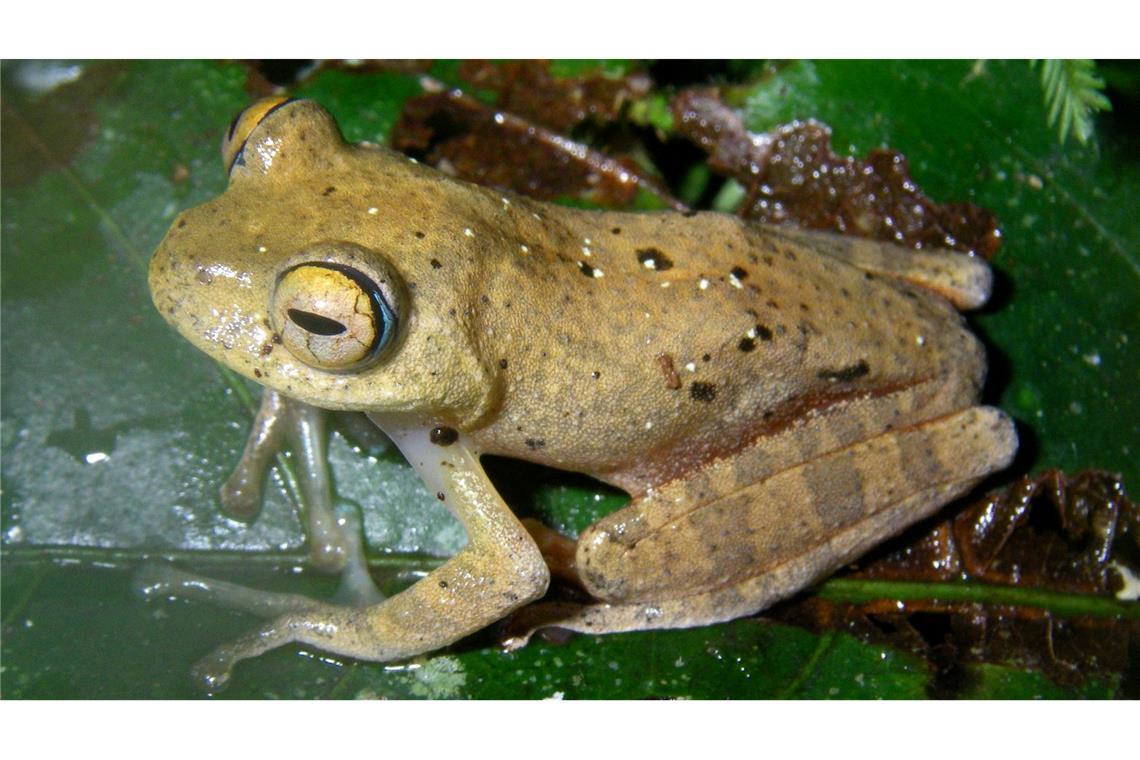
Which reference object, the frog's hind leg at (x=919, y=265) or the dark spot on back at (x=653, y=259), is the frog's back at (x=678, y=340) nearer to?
the dark spot on back at (x=653, y=259)

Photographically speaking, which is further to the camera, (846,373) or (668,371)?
(846,373)

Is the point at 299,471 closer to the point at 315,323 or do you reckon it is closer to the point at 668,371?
the point at 315,323

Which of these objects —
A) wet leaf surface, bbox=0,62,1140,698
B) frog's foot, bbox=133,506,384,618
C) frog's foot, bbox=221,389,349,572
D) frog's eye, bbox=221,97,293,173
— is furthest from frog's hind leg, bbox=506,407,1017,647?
frog's eye, bbox=221,97,293,173

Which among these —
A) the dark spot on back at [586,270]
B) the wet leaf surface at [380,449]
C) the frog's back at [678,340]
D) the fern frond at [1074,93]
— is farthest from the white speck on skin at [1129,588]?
the dark spot on back at [586,270]

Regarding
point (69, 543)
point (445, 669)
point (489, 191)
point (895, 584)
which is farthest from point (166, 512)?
point (895, 584)

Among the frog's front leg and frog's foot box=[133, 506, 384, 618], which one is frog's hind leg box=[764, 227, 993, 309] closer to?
the frog's front leg

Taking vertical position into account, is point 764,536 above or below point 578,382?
below

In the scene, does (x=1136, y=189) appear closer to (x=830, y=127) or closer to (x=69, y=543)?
(x=830, y=127)

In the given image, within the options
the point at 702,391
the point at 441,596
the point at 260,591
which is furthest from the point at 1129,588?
the point at 260,591
